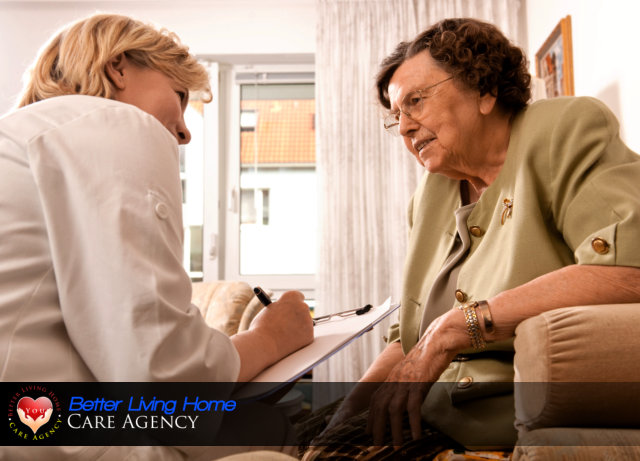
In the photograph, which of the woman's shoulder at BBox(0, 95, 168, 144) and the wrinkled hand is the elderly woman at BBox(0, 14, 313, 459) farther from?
the wrinkled hand

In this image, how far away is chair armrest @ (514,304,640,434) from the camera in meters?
0.77

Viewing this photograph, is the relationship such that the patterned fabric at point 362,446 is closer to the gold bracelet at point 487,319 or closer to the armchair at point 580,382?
the gold bracelet at point 487,319

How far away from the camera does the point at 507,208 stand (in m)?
1.25

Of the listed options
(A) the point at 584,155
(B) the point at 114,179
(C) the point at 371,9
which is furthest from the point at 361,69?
(B) the point at 114,179

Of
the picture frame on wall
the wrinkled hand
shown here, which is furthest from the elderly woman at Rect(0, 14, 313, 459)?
the picture frame on wall

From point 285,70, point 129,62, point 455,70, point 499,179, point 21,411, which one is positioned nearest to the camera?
point 21,411

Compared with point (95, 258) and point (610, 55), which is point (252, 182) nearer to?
point (610, 55)

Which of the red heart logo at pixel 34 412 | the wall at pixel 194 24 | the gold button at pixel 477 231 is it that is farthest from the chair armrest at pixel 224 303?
the red heart logo at pixel 34 412

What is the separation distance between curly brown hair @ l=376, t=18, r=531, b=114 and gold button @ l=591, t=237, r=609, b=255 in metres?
0.47

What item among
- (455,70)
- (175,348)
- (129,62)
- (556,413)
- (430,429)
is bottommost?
(430,429)

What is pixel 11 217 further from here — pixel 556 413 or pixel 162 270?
pixel 556 413

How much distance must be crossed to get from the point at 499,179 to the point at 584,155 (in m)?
0.21

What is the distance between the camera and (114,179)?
0.73 metres

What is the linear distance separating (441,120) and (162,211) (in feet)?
2.91
